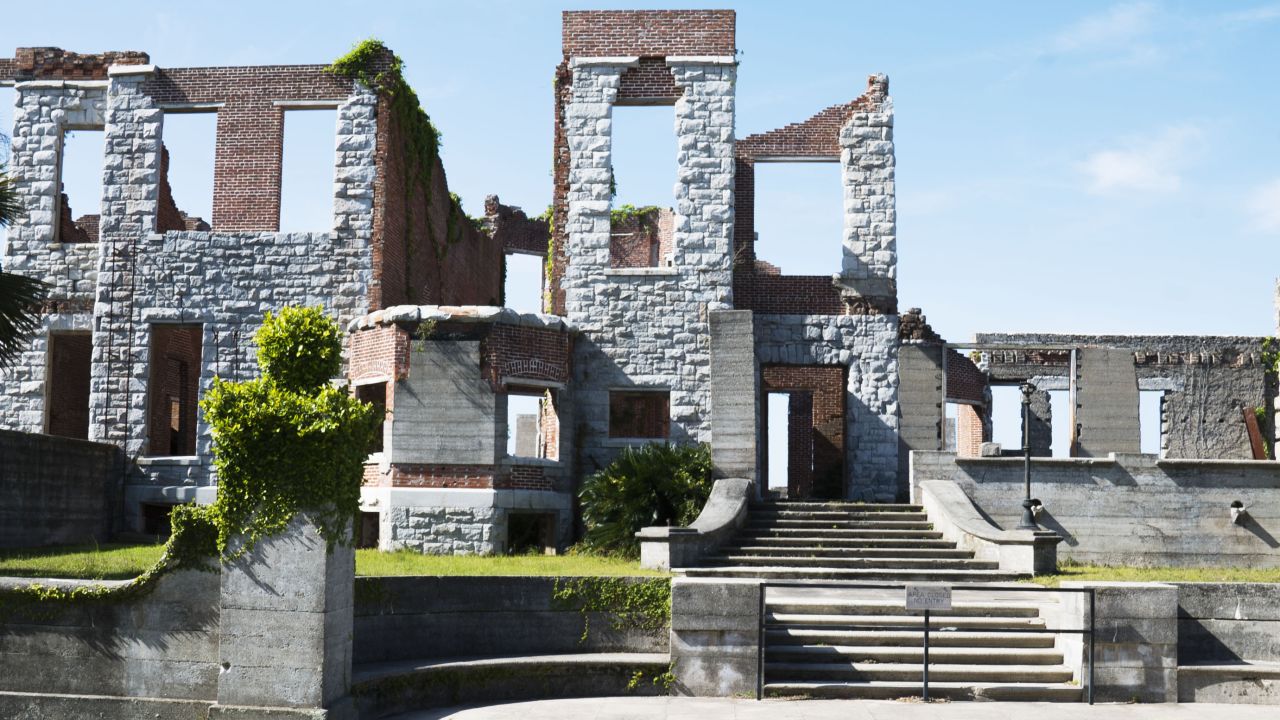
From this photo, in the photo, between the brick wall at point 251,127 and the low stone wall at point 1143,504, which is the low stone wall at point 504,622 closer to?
the low stone wall at point 1143,504

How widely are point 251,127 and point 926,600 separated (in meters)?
14.2

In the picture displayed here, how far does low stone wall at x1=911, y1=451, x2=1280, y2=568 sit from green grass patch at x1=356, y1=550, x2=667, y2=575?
499 centimetres

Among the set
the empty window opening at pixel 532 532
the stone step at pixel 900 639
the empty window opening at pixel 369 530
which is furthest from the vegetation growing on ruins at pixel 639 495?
the stone step at pixel 900 639

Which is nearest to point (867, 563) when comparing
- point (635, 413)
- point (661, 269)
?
point (661, 269)

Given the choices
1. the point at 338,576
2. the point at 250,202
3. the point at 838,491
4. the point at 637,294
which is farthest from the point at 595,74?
the point at 338,576

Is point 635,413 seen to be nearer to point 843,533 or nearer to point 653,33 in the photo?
point 653,33

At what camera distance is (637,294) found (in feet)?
65.7

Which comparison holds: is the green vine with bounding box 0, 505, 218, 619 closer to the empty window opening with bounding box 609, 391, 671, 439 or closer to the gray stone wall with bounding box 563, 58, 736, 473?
the gray stone wall with bounding box 563, 58, 736, 473

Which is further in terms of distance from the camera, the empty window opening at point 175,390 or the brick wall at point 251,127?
the empty window opening at point 175,390

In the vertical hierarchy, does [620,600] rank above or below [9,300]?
below

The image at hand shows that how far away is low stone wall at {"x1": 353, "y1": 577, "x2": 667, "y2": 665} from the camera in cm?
1148

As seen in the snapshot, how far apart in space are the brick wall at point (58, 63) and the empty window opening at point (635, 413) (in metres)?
10.2

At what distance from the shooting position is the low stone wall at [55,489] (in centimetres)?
1622

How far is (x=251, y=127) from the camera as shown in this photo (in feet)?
66.0
